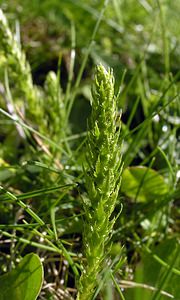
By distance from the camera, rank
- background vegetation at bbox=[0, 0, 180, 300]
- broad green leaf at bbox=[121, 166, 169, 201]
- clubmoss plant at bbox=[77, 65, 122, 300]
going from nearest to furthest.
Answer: clubmoss plant at bbox=[77, 65, 122, 300], background vegetation at bbox=[0, 0, 180, 300], broad green leaf at bbox=[121, 166, 169, 201]

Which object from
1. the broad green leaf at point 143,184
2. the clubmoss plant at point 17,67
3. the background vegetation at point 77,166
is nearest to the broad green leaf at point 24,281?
the background vegetation at point 77,166

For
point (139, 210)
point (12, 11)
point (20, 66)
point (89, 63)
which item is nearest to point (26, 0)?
point (12, 11)

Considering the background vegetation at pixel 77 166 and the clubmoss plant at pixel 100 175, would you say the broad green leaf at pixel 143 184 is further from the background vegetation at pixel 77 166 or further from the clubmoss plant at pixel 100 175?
the clubmoss plant at pixel 100 175

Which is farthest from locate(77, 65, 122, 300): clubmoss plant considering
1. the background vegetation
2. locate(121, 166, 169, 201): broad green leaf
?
locate(121, 166, 169, 201): broad green leaf

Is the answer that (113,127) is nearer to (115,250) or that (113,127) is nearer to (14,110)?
(115,250)

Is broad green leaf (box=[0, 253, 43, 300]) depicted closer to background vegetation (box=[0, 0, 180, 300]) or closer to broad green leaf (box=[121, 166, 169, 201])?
background vegetation (box=[0, 0, 180, 300])

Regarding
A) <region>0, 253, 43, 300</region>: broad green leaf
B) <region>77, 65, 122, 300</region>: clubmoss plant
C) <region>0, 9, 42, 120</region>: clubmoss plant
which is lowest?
<region>0, 253, 43, 300</region>: broad green leaf
